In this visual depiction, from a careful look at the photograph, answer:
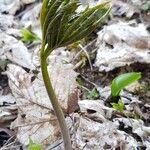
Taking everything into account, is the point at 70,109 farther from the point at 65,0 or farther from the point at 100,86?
the point at 65,0

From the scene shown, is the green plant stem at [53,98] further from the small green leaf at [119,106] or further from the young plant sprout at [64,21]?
the small green leaf at [119,106]

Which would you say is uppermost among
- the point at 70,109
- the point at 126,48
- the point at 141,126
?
the point at 126,48

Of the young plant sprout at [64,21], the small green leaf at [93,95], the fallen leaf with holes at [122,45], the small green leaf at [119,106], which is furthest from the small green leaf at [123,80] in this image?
the young plant sprout at [64,21]

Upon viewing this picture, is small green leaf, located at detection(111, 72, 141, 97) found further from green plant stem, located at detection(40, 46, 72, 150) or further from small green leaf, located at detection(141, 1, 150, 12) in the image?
small green leaf, located at detection(141, 1, 150, 12)

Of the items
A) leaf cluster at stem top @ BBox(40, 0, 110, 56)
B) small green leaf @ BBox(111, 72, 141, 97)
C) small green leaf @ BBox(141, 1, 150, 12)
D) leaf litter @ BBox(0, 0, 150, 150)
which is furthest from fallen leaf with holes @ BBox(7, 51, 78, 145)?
small green leaf @ BBox(141, 1, 150, 12)

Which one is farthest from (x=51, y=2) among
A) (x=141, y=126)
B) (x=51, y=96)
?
(x=141, y=126)

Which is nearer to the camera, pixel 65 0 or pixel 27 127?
pixel 65 0

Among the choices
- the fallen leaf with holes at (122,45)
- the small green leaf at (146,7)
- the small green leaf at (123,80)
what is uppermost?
the small green leaf at (146,7)
